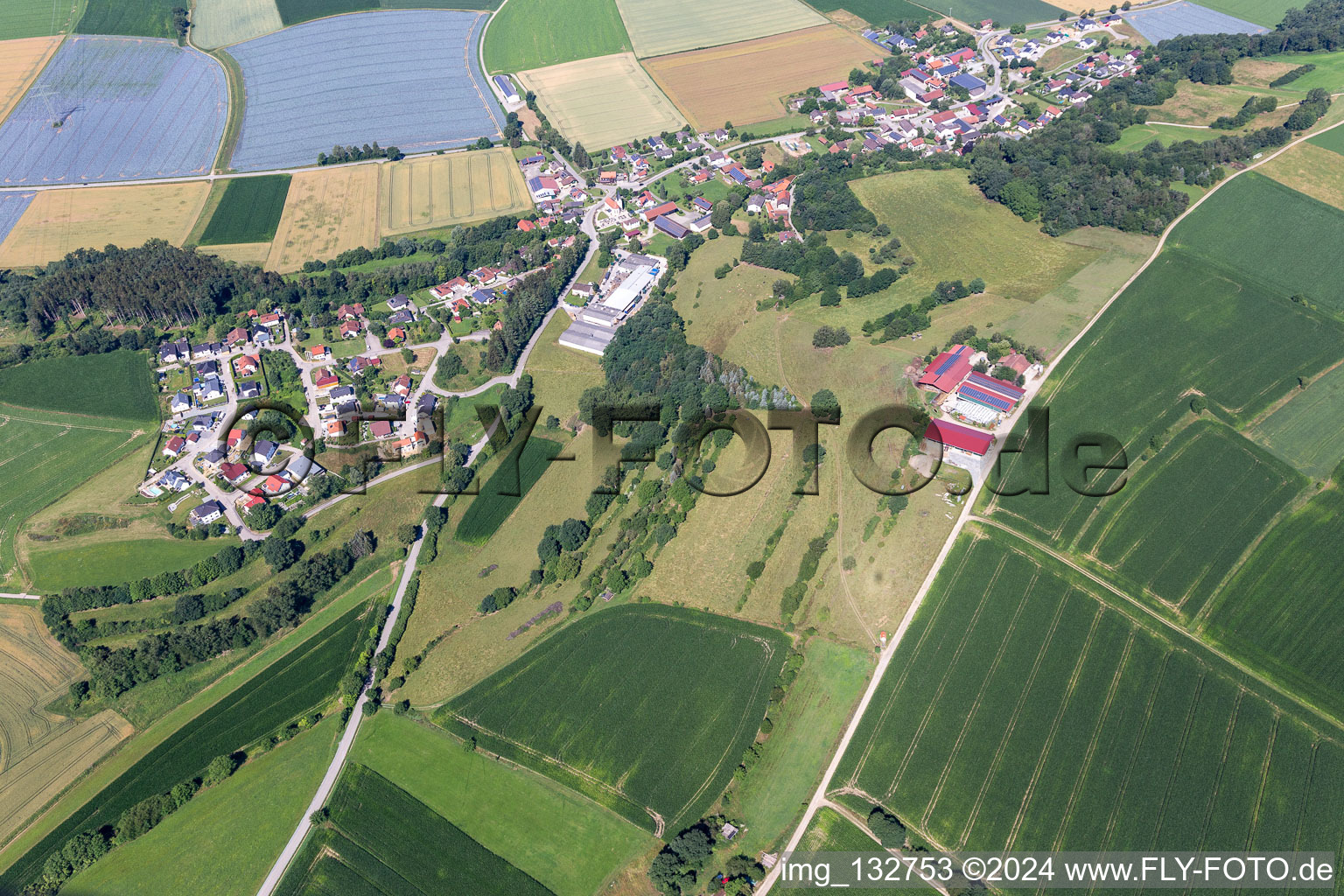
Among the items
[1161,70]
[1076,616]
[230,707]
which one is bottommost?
[230,707]

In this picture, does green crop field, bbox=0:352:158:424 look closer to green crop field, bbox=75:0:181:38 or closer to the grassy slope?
the grassy slope

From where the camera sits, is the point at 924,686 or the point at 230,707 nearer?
the point at 924,686

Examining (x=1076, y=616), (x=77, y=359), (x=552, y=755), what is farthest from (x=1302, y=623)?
(x=77, y=359)

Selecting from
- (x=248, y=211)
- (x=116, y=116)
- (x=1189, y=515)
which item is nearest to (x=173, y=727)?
(x=248, y=211)

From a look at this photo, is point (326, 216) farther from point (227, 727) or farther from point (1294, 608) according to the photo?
point (1294, 608)

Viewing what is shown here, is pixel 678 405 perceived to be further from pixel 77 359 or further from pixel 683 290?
pixel 77 359

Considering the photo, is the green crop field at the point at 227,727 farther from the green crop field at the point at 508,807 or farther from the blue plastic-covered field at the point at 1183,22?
the blue plastic-covered field at the point at 1183,22

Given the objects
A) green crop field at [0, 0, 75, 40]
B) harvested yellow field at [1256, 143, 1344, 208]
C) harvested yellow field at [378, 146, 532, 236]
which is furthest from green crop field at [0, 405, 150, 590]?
harvested yellow field at [1256, 143, 1344, 208]
